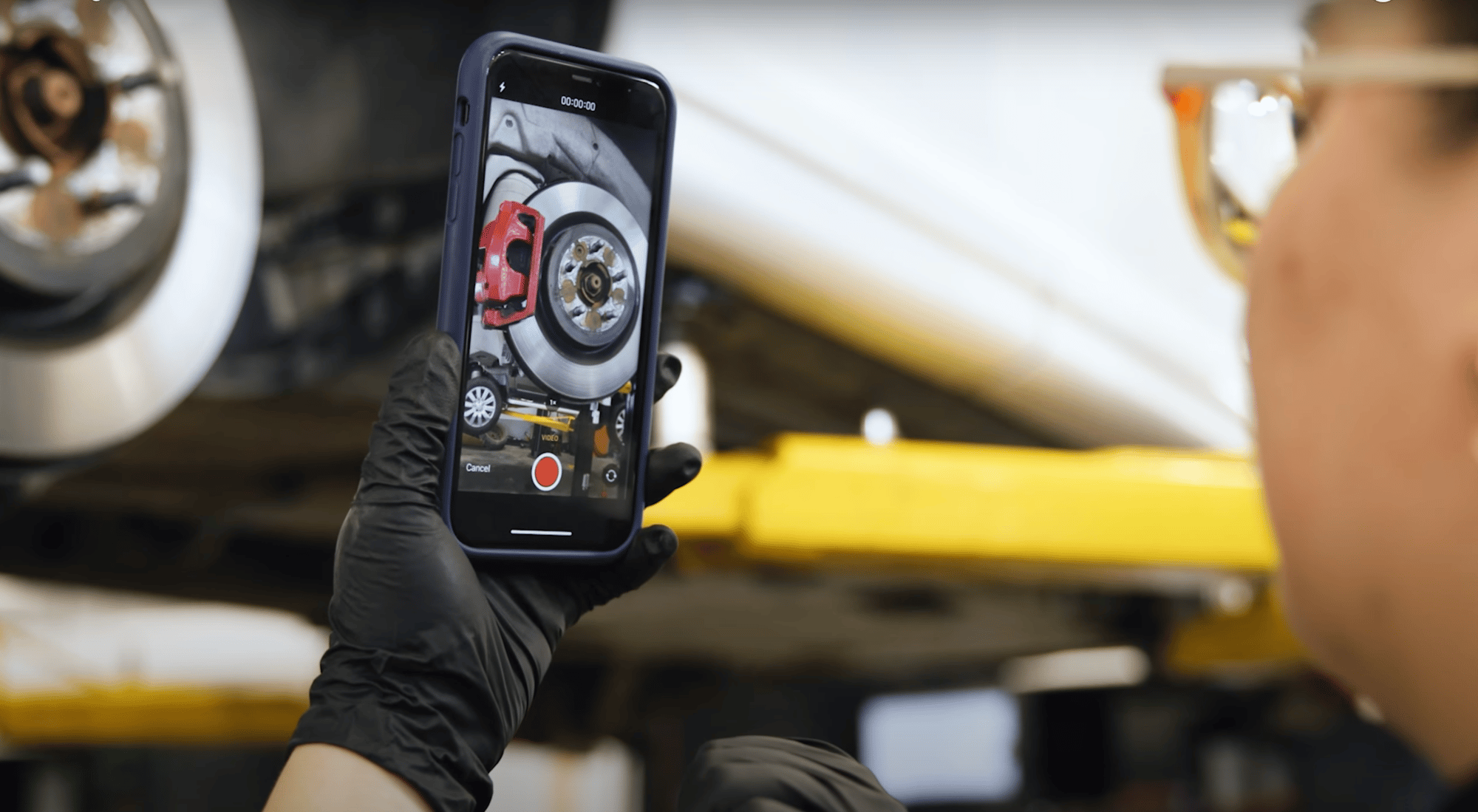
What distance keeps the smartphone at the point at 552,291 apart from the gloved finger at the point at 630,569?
0.06 ft

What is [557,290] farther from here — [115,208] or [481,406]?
[115,208]

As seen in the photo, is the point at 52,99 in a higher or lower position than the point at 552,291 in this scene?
higher

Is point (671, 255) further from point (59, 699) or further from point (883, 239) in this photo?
point (59, 699)

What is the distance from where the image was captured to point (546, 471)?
786 mm

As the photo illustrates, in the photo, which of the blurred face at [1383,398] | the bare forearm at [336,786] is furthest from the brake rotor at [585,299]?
the blurred face at [1383,398]

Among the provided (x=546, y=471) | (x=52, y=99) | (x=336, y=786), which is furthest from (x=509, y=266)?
(x=52, y=99)

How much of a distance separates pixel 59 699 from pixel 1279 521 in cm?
505

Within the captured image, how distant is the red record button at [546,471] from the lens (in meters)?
0.78

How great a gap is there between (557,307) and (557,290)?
11mm

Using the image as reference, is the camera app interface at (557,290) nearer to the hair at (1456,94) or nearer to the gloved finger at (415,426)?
the gloved finger at (415,426)

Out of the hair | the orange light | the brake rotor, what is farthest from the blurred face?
the brake rotor

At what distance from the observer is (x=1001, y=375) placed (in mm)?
2979

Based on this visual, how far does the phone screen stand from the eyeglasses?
345mm

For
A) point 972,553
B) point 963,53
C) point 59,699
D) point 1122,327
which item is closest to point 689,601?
point 972,553
